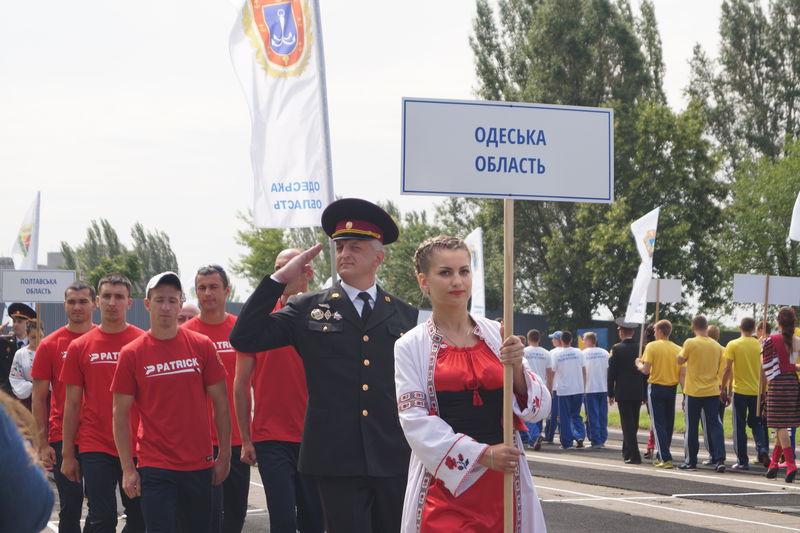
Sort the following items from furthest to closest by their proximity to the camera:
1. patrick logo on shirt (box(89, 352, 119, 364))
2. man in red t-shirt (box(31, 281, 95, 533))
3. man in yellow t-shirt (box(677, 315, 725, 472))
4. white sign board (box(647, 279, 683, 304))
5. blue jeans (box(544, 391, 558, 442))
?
white sign board (box(647, 279, 683, 304))
blue jeans (box(544, 391, 558, 442))
man in yellow t-shirt (box(677, 315, 725, 472))
man in red t-shirt (box(31, 281, 95, 533))
patrick logo on shirt (box(89, 352, 119, 364))

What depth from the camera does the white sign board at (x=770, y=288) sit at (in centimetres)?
1755

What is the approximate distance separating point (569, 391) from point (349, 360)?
14034 millimetres

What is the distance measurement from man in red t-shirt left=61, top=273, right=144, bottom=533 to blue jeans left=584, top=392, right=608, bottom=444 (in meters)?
12.8

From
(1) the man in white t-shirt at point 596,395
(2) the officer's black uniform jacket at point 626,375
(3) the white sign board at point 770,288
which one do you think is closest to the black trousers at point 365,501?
(2) the officer's black uniform jacket at point 626,375

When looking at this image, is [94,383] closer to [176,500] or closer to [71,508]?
[71,508]

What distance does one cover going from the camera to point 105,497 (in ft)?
25.1

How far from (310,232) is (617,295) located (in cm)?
3237

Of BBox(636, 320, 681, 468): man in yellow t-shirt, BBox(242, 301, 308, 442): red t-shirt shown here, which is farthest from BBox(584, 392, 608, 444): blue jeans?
BBox(242, 301, 308, 442): red t-shirt

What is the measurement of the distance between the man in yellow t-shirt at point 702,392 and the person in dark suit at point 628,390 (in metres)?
1.01

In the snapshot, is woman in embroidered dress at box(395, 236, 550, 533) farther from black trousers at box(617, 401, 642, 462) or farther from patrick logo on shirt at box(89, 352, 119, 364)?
black trousers at box(617, 401, 642, 462)

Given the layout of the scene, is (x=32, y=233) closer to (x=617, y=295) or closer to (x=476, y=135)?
(x=476, y=135)

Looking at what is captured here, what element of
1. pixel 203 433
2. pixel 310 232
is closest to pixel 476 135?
pixel 203 433

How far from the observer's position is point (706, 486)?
13.6 m

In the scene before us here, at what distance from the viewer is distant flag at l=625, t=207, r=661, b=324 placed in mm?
20000
